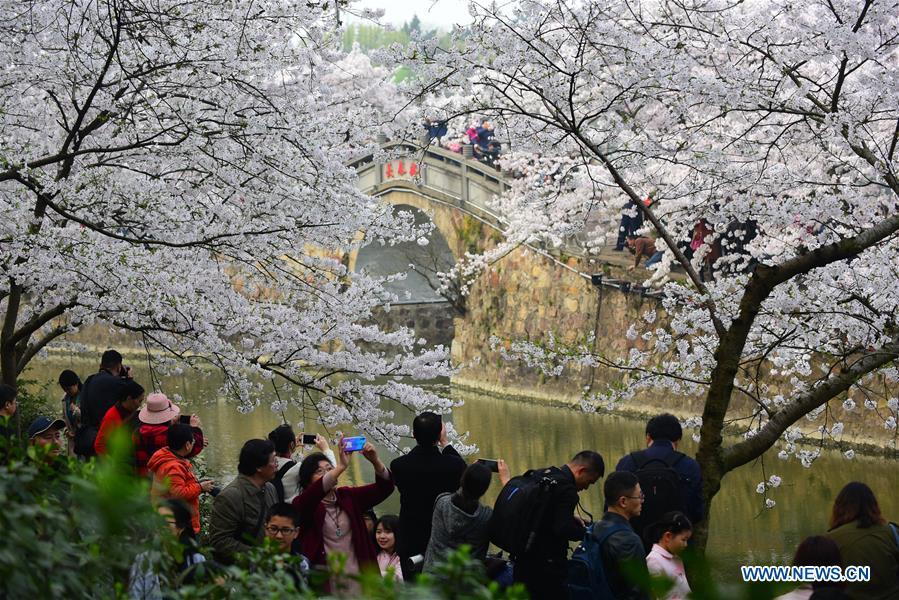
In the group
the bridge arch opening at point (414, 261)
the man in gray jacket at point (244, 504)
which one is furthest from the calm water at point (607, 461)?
the bridge arch opening at point (414, 261)

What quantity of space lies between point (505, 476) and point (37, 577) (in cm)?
297

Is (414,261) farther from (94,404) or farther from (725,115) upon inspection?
(94,404)

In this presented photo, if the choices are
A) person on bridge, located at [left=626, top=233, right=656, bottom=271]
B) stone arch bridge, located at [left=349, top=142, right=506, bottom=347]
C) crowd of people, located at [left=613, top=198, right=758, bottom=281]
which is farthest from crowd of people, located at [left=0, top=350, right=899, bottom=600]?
stone arch bridge, located at [left=349, top=142, right=506, bottom=347]

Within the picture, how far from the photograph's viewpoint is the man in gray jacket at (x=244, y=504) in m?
4.52

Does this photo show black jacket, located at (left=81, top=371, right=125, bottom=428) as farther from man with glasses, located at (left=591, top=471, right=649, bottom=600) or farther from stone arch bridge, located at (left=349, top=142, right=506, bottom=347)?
stone arch bridge, located at (left=349, top=142, right=506, bottom=347)

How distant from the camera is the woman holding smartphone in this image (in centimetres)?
480

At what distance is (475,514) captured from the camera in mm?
4523

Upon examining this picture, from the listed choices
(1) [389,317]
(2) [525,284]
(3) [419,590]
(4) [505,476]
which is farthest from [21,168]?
(1) [389,317]

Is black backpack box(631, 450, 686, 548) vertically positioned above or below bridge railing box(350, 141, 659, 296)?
→ below

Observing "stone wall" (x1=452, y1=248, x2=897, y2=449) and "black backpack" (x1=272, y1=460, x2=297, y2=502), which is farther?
"stone wall" (x1=452, y1=248, x2=897, y2=449)

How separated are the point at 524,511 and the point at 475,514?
285 mm

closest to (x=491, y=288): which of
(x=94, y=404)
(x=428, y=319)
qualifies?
(x=428, y=319)

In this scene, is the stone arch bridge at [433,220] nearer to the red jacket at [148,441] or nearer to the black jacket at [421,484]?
the red jacket at [148,441]

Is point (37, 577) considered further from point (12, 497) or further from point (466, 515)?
point (466, 515)
